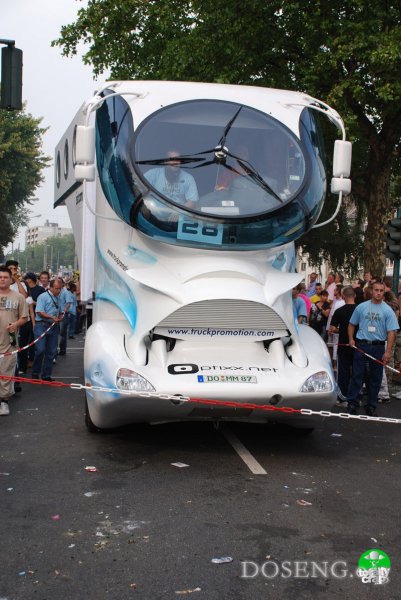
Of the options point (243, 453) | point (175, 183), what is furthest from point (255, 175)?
point (243, 453)

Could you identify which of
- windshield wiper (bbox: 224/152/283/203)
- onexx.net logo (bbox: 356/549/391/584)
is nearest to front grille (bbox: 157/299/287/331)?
windshield wiper (bbox: 224/152/283/203)

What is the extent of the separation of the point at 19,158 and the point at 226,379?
42469 millimetres

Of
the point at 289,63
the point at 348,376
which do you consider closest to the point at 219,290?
the point at 348,376

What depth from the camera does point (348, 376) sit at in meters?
11.4

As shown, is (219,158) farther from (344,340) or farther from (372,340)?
(344,340)

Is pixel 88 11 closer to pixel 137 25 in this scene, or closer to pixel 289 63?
pixel 137 25

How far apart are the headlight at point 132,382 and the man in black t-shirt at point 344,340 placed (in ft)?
16.6

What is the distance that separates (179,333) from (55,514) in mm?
2284

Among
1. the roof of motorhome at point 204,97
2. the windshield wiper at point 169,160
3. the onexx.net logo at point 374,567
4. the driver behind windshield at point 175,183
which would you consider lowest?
the onexx.net logo at point 374,567

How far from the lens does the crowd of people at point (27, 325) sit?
968 cm

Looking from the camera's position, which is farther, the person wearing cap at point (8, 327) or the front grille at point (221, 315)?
the person wearing cap at point (8, 327)

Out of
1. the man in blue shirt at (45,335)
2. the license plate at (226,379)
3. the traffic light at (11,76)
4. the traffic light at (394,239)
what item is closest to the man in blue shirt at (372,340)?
the license plate at (226,379)

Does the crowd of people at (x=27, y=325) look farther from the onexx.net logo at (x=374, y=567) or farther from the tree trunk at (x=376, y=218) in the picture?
the tree trunk at (x=376, y=218)

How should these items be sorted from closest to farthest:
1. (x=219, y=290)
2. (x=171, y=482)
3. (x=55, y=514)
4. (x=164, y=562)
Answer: (x=164, y=562)
(x=55, y=514)
(x=171, y=482)
(x=219, y=290)
